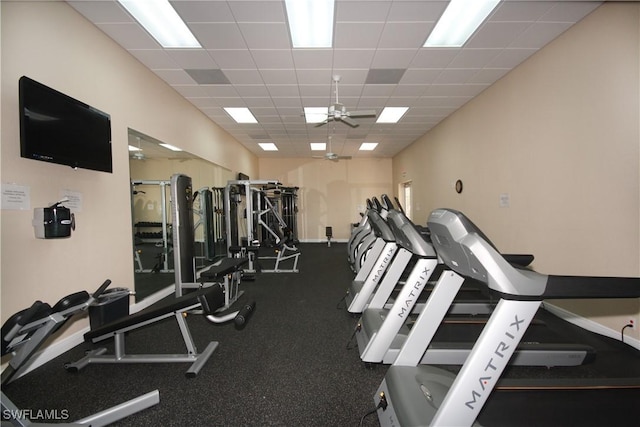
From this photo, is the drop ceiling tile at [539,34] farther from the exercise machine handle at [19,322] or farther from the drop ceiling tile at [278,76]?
the exercise machine handle at [19,322]

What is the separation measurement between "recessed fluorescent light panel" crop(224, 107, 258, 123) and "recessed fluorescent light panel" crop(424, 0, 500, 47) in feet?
11.1

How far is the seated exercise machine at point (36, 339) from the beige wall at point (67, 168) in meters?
0.93

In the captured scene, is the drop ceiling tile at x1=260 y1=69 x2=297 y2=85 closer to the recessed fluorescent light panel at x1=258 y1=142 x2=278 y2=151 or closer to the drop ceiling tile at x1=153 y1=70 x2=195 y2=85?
the drop ceiling tile at x1=153 y1=70 x2=195 y2=85

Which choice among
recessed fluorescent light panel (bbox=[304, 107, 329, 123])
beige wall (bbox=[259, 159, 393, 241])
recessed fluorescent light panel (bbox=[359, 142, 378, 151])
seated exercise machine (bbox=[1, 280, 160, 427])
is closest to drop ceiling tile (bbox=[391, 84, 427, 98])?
recessed fluorescent light panel (bbox=[304, 107, 329, 123])

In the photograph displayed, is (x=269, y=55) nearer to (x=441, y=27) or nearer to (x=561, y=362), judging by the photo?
(x=441, y=27)

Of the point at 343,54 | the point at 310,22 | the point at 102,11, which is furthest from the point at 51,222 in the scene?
the point at 343,54

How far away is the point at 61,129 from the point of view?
2279 millimetres

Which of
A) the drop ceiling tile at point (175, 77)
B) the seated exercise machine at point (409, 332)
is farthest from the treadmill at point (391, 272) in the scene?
the drop ceiling tile at point (175, 77)

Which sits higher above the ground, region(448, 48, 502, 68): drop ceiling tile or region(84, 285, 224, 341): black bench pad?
region(448, 48, 502, 68): drop ceiling tile

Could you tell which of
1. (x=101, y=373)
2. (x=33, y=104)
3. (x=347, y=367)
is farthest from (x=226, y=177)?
(x=347, y=367)

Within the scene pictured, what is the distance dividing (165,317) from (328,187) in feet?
26.5

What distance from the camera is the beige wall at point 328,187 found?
9.66m

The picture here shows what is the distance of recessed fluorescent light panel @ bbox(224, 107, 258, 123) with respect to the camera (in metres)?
5.08

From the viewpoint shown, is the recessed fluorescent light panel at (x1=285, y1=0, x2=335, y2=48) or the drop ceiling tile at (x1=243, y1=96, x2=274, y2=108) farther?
the drop ceiling tile at (x1=243, y1=96, x2=274, y2=108)
